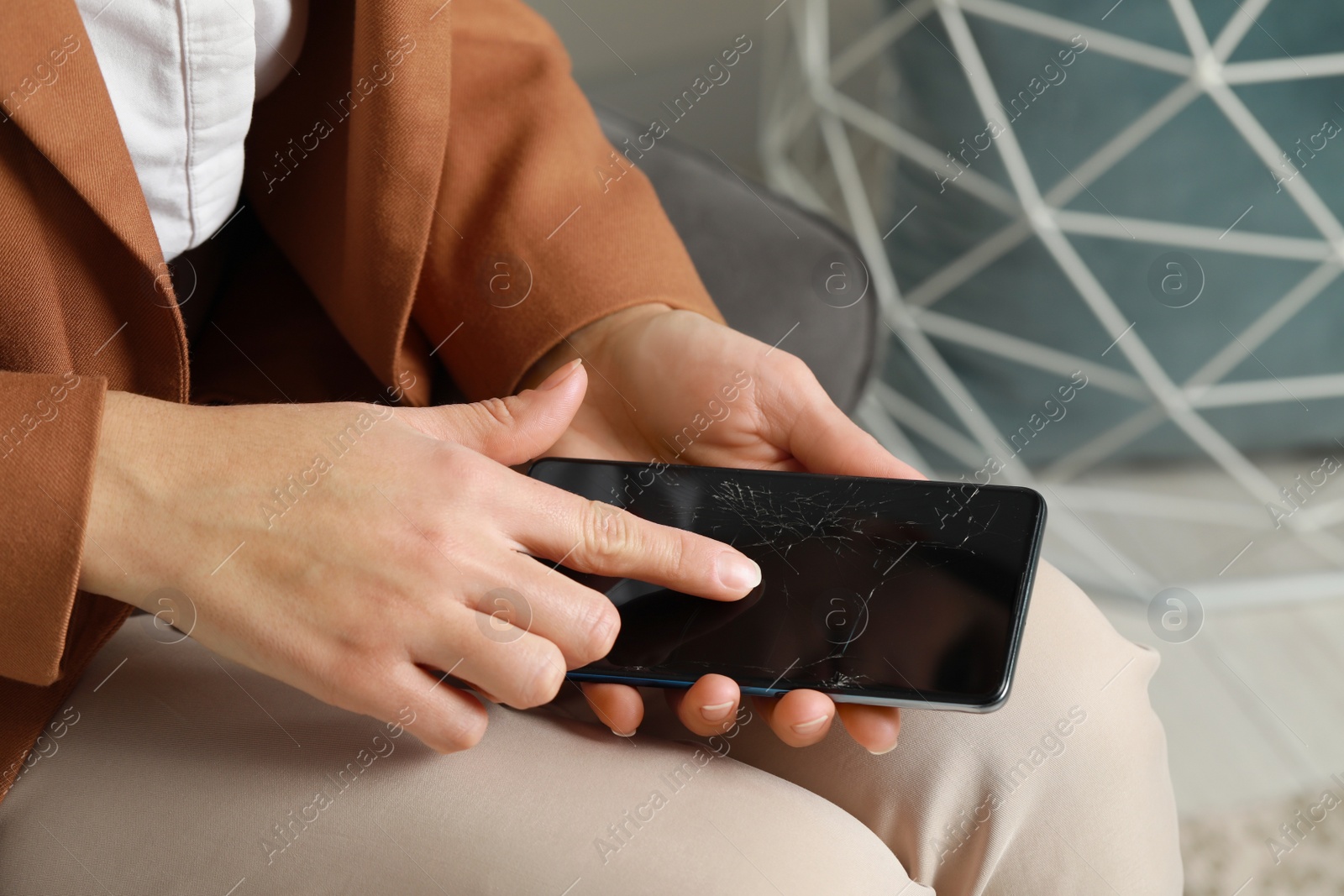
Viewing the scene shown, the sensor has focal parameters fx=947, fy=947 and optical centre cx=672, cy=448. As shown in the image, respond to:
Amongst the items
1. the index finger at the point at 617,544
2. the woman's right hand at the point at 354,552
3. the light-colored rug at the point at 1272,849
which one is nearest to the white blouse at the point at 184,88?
the woman's right hand at the point at 354,552

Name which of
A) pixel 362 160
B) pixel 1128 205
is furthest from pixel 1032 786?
pixel 1128 205

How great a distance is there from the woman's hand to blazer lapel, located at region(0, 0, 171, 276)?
0.23 meters

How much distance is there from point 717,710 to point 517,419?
0.52 feet

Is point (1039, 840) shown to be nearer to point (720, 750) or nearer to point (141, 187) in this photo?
point (720, 750)

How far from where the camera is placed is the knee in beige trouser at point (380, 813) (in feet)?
1.18

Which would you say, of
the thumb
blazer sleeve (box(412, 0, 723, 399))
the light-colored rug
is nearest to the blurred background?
the light-colored rug

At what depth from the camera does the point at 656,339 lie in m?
0.52

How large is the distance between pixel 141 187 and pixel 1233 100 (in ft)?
2.37

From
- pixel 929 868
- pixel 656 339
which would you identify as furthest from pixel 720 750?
pixel 656 339

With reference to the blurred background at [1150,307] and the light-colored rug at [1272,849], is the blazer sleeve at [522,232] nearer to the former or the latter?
the blurred background at [1150,307]

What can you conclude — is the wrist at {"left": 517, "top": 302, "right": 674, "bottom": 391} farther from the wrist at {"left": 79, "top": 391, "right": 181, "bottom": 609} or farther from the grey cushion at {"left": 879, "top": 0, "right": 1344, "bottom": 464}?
the grey cushion at {"left": 879, "top": 0, "right": 1344, "bottom": 464}

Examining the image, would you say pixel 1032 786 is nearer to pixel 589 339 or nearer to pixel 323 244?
pixel 589 339

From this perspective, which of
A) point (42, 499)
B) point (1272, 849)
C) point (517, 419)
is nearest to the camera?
point (42, 499)

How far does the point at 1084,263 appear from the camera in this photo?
797 millimetres
